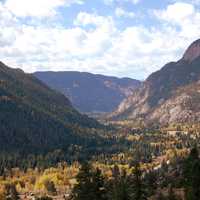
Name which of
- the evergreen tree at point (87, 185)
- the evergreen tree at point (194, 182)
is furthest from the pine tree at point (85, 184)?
the evergreen tree at point (194, 182)

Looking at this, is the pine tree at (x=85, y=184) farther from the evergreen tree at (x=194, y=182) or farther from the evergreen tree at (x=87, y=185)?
the evergreen tree at (x=194, y=182)

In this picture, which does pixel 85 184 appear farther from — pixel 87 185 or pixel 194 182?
pixel 194 182

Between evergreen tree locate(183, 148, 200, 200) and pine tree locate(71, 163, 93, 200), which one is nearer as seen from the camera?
pine tree locate(71, 163, 93, 200)

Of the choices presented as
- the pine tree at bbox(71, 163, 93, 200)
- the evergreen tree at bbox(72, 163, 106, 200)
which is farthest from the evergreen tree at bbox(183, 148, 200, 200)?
the pine tree at bbox(71, 163, 93, 200)

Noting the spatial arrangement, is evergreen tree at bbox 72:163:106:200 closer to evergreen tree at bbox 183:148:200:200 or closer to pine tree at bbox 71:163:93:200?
pine tree at bbox 71:163:93:200

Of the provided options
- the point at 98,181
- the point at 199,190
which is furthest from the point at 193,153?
the point at 98,181

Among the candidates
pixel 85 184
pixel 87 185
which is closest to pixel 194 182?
pixel 87 185

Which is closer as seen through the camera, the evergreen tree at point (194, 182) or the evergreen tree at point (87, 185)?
the evergreen tree at point (87, 185)

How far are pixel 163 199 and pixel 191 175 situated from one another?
16.8m

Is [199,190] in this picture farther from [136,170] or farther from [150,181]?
[150,181]

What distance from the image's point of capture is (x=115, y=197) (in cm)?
9456

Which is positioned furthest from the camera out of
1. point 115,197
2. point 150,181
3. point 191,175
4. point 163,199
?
point 150,181

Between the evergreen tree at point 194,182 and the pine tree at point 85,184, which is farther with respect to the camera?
the evergreen tree at point 194,182

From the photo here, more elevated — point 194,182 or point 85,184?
point 85,184
